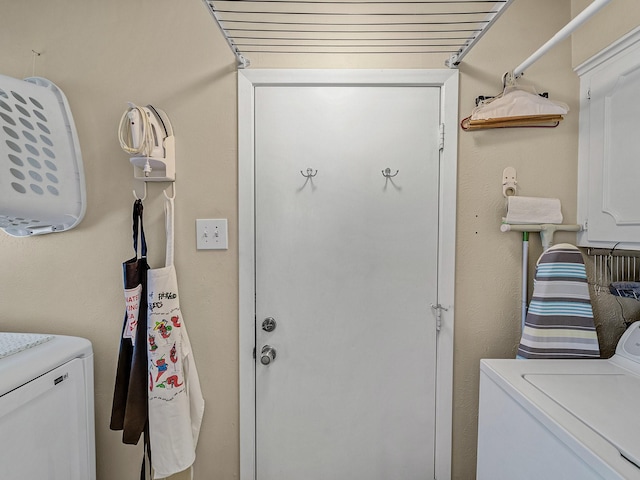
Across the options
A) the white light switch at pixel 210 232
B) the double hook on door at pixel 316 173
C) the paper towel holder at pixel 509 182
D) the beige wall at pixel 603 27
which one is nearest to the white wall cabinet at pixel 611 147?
the beige wall at pixel 603 27

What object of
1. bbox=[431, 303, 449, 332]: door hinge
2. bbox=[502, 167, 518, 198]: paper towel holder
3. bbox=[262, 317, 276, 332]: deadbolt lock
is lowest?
bbox=[262, 317, 276, 332]: deadbolt lock

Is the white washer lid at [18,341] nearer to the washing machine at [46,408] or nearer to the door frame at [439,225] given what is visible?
the washing machine at [46,408]

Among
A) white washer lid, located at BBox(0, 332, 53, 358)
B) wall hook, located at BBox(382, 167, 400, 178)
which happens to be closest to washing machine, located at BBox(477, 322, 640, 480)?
wall hook, located at BBox(382, 167, 400, 178)

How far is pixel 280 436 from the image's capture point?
4.08 ft

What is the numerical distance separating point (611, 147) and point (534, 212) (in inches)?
13.0

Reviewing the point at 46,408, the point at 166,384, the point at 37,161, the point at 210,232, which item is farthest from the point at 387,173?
the point at 46,408

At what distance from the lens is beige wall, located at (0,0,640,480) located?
1.22m

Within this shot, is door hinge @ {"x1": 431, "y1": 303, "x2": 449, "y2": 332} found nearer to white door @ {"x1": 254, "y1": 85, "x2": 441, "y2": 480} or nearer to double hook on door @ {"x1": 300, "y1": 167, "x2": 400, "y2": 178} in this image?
white door @ {"x1": 254, "y1": 85, "x2": 441, "y2": 480}

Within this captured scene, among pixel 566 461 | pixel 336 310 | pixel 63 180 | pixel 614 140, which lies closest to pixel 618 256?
pixel 614 140

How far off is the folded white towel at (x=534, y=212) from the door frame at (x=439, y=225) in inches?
9.0

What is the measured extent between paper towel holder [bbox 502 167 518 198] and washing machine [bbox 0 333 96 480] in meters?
1.84

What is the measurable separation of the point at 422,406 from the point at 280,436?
618 mm

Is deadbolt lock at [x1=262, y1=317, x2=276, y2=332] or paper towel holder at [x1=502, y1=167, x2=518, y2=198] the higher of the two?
paper towel holder at [x1=502, y1=167, x2=518, y2=198]

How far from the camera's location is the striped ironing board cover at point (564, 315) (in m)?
1.11
